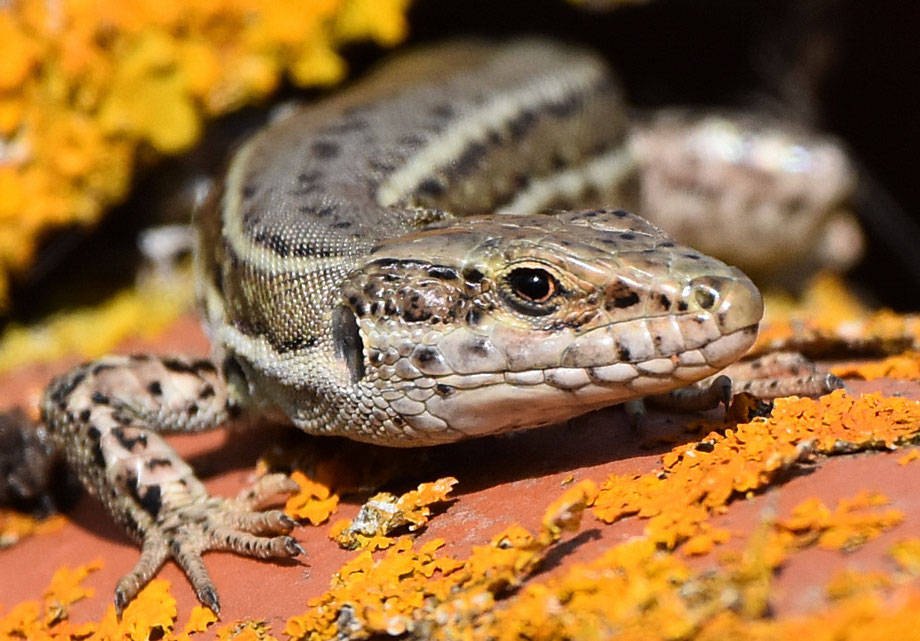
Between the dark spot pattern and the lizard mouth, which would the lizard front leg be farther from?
the dark spot pattern

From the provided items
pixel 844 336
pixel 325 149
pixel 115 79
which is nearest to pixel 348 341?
pixel 325 149

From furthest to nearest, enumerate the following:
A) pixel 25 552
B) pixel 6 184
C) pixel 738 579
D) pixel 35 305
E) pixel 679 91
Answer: pixel 679 91
pixel 35 305
pixel 6 184
pixel 25 552
pixel 738 579

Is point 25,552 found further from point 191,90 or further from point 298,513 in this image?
point 191,90

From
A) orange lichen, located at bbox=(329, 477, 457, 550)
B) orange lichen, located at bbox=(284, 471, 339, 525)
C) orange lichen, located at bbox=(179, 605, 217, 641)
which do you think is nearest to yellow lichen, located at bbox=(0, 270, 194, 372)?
orange lichen, located at bbox=(284, 471, 339, 525)

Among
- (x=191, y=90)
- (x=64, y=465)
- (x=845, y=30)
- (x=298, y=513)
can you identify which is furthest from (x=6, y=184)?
(x=845, y=30)

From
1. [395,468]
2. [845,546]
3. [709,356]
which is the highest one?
[709,356]

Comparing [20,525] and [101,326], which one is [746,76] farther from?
[20,525]
